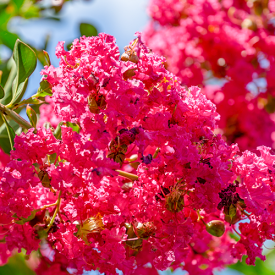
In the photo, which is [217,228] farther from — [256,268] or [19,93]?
[256,268]

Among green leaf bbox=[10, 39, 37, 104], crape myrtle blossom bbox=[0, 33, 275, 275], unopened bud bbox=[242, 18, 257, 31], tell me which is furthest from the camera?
unopened bud bbox=[242, 18, 257, 31]

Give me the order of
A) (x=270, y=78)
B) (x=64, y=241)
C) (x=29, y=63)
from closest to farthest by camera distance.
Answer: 1. (x=64, y=241)
2. (x=29, y=63)
3. (x=270, y=78)

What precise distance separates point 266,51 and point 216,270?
1.65 m

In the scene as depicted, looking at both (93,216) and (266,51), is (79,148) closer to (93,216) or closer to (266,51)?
(93,216)

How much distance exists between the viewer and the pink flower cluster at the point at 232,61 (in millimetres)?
2496

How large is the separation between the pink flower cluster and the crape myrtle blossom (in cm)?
154

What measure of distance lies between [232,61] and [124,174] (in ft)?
5.72

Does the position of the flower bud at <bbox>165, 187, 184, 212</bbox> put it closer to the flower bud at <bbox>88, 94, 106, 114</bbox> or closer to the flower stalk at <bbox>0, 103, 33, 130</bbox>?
the flower bud at <bbox>88, 94, 106, 114</bbox>

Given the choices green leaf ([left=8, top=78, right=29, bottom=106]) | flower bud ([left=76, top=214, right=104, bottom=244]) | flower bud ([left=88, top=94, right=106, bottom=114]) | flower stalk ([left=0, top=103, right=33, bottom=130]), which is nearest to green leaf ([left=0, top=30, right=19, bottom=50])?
green leaf ([left=8, top=78, right=29, bottom=106])

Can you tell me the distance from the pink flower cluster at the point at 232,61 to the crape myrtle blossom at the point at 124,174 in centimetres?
154

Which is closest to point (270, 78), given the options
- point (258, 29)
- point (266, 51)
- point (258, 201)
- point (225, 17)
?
point (266, 51)

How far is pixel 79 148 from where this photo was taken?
2.93 feet

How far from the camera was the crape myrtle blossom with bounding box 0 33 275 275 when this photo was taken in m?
0.91

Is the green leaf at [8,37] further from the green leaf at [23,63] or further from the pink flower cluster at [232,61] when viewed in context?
the pink flower cluster at [232,61]
